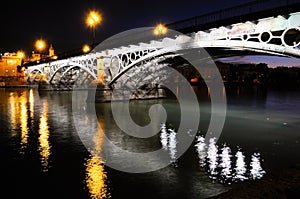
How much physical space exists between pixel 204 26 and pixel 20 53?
11501 centimetres

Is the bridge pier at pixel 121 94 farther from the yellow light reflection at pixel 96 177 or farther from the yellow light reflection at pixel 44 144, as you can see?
the yellow light reflection at pixel 96 177

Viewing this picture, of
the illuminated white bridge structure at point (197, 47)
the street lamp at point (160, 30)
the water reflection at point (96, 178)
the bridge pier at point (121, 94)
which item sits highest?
the street lamp at point (160, 30)

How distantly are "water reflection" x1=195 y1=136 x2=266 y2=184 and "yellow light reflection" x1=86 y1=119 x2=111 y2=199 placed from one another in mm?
3123

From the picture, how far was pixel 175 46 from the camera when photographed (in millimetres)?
22234

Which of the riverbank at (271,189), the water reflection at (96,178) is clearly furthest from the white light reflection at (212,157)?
the water reflection at (96,178)

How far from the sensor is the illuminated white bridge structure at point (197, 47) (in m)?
14.7

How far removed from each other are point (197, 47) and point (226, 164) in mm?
12763

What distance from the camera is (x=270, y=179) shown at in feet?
19.5

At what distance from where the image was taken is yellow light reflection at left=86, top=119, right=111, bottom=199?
6.65 m

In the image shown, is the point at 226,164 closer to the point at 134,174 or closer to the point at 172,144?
the point at 134,174

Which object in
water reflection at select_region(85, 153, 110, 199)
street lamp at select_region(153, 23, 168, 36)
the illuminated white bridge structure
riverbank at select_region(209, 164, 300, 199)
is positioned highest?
street lamp at select_region(153, 23, 168, 36)

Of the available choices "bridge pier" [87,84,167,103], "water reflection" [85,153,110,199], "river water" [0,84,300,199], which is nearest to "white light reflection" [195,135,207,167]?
"river water" [0,84,300,199]

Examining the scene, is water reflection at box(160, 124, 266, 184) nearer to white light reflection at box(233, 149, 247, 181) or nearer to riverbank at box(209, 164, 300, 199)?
white light reflection at box(233, 149, 247, 181)

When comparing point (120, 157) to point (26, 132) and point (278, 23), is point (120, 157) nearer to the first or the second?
point (26, 132)
